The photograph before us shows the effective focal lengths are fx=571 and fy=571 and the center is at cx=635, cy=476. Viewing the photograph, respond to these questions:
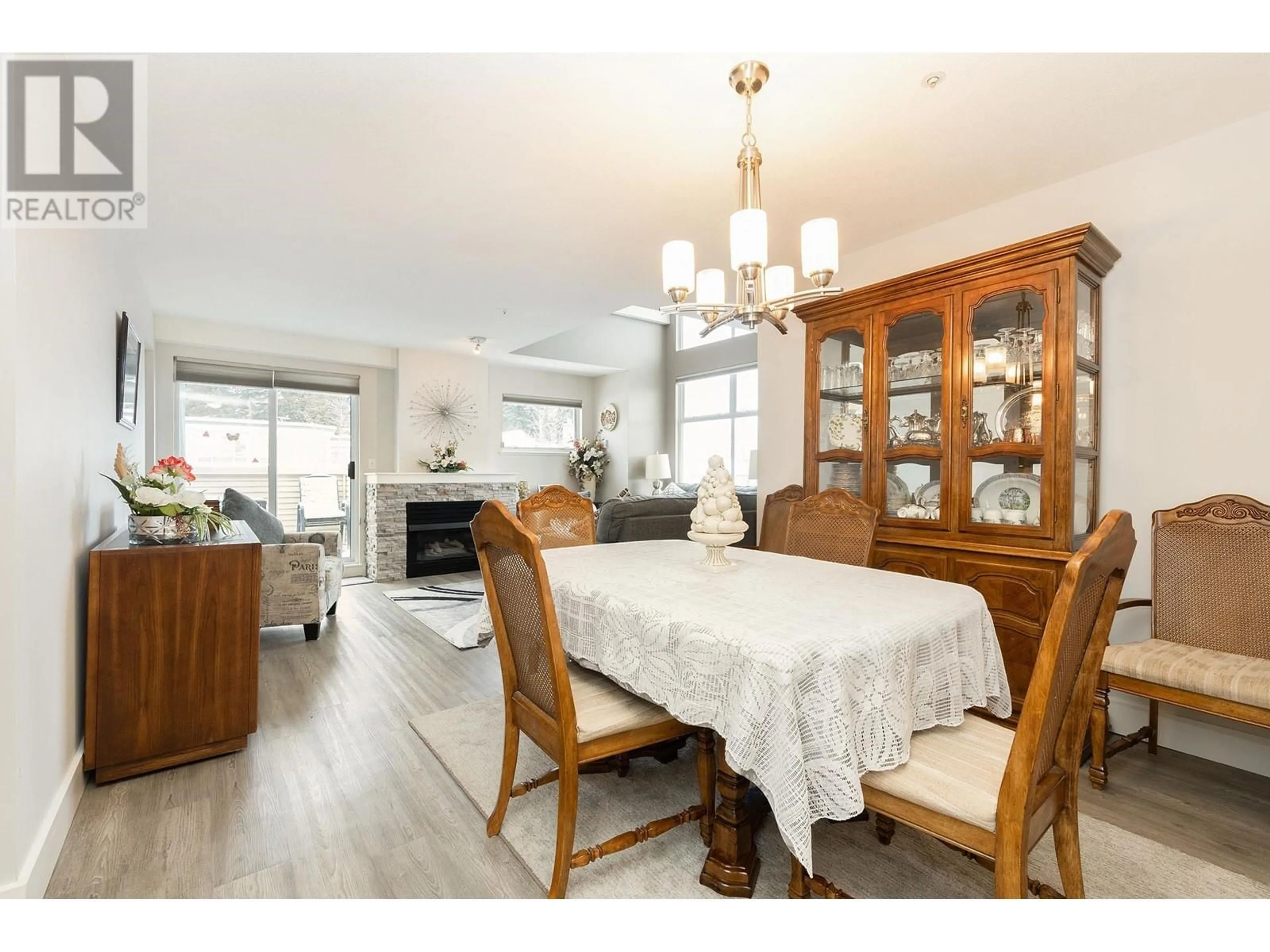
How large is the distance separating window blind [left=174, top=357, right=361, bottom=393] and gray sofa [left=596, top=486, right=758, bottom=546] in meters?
3.36

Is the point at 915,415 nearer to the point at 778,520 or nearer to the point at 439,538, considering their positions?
the point at 778,520

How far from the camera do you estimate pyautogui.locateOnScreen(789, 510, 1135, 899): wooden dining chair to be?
1023 mm

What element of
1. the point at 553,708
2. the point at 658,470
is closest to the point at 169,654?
the point at 553,708

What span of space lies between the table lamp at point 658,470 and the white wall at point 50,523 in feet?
17.5

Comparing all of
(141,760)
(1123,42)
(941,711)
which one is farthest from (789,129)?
(141,760)

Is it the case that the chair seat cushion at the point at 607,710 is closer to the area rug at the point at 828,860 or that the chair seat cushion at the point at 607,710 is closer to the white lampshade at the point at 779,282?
the area rug at the point at 828,860

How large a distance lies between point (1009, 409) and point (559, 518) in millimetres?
2092

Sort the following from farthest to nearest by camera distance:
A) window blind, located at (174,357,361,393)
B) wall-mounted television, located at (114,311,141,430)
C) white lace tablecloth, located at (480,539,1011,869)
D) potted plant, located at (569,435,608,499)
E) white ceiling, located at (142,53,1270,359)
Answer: potted plant, located at (569,435,608,499) < window blind, located at (174,357,361,393) < wall-mounted television, located at (114,311,141,430) < white ceiling, located at (142,53,1270,359) < white lace tablecloth, located at (480,539,1011,869)

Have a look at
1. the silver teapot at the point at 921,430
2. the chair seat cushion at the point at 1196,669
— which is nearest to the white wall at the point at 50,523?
the chair seat cushion at the point at 1196,669

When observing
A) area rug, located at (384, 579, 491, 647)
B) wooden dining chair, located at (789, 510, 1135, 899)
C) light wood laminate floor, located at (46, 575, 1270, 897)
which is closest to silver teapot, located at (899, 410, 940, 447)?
light wood laminate floor, located at (46, 575, 1270, 897)

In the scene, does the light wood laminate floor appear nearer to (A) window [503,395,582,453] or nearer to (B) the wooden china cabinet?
(B) the wooden china cabinet

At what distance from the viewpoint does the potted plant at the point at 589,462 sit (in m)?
7.61

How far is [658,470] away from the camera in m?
7.15
